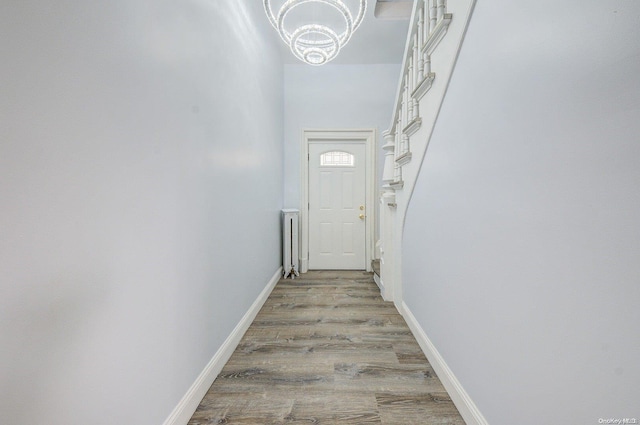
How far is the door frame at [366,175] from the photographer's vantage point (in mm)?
4227

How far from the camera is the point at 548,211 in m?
0.81

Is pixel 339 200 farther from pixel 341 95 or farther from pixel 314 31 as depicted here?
pixel 314 31

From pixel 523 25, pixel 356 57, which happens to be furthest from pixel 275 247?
pixel 523 25

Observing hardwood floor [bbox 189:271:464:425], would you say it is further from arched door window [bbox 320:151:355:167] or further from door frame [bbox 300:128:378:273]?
arched door window [bbox 320:151:355:167]

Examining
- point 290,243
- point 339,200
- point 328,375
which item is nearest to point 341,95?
point 339,200

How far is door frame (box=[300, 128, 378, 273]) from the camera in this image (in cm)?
423

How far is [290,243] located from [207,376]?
97.4 inches

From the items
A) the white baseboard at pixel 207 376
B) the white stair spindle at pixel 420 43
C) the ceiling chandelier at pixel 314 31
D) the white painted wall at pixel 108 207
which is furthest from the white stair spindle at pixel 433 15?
the white baseboard at pixel 207 376

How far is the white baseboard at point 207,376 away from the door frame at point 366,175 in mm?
1897

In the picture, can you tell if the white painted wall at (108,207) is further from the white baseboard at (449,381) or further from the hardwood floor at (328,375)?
the white baseboard at (449,381)

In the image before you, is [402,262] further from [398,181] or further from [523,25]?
[523,25]

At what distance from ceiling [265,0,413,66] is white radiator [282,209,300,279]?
2242mm

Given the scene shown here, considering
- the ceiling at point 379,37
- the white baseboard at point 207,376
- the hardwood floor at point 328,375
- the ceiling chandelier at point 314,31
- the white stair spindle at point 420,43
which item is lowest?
the hardwood floor at point 328,375

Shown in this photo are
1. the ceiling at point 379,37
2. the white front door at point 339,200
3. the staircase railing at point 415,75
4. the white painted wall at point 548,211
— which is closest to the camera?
the white painted wall at point 548,211
